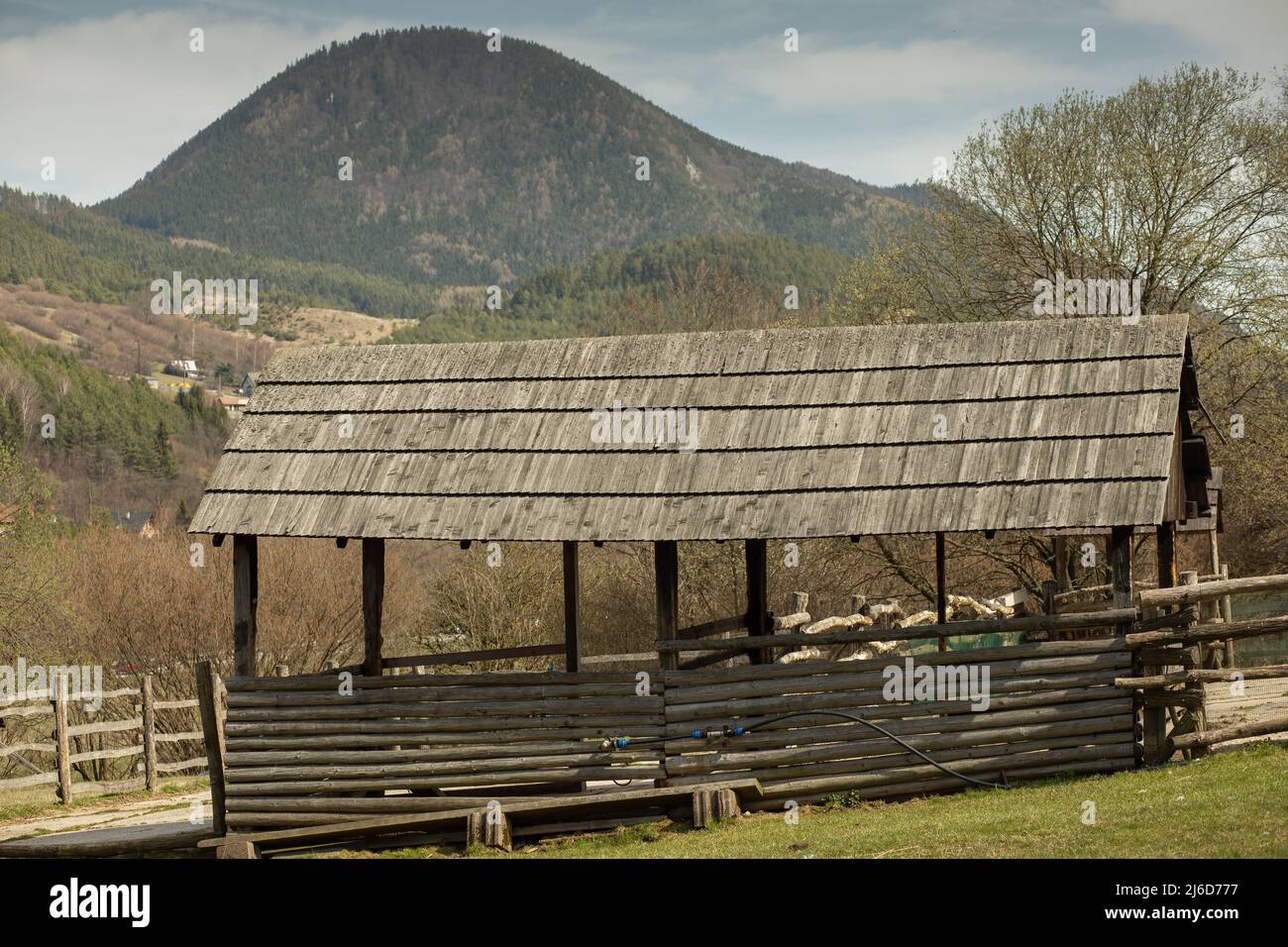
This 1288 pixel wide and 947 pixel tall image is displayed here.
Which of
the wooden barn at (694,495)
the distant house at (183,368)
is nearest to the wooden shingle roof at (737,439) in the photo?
the wooden barn at (694,495)

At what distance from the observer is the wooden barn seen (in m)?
12.1

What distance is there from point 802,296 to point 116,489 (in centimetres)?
3827

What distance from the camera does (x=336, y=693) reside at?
13312mm

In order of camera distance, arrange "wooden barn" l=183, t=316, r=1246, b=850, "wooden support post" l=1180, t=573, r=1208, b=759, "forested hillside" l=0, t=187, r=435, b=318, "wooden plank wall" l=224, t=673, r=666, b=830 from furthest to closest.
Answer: "forested hillside" l=0, t=187, r=435, b=318
"wooden plank wall" l=224, t=673, r=666, b=830
"wooden barn" l=183, t=316, r=1246, b=850
"wooden support post" l=1180, t=573, r=1208, b=759

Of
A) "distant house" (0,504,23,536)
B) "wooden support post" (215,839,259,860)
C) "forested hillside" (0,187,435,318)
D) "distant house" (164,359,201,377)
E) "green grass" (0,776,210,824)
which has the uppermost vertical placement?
"forested hillside" (0,187,435,318)

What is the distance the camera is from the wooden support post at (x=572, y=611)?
45.1 ft

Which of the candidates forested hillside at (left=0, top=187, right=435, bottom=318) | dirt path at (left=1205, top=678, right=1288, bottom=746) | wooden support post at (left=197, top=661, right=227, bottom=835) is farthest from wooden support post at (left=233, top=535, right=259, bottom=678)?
forested hillside at (left=0, top=187, right=435, bottom=318)

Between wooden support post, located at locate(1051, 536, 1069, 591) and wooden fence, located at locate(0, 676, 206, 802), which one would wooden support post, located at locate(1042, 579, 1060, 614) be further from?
wooden fence, located at locate(0, 676, 206, 802)

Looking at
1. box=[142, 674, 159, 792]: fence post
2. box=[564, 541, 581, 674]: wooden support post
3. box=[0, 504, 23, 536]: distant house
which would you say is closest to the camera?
box=[564, 541, 581, 674]: wooden support post

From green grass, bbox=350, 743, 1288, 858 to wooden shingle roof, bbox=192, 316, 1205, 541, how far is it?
218 centimetres

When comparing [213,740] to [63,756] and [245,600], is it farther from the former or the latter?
[63,756]

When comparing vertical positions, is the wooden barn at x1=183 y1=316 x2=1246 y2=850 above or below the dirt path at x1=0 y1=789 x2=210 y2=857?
above

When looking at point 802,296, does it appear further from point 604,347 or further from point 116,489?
point 604,347
